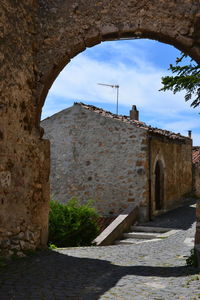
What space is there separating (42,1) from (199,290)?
509 centimetres

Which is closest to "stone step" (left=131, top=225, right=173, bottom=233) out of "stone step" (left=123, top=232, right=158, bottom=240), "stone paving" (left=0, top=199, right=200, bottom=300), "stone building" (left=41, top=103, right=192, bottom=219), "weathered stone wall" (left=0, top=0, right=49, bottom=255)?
"stone step" (left=123, top=232, right=158, bottom=240)

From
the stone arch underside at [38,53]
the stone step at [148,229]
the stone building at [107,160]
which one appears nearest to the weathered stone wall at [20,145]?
the stone arch underside at [38,53]

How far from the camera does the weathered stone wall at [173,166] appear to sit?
13921mm

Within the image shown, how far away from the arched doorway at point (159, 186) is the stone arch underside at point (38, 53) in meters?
8.89

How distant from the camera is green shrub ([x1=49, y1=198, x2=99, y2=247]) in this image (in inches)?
337

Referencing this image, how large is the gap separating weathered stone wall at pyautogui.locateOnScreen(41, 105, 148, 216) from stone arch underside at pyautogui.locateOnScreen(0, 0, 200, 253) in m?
6.92

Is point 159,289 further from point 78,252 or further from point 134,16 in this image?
point 134,16

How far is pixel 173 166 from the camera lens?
52.9ft

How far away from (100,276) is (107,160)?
29.2 ft

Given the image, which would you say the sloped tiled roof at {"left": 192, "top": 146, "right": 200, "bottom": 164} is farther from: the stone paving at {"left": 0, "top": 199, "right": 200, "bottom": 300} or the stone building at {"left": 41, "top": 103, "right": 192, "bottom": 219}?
the stone paving at {"left": 0, "top": 199, "right": 200, "bottom": 300}

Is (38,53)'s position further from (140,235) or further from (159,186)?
(159,186)

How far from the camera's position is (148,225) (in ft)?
39.4

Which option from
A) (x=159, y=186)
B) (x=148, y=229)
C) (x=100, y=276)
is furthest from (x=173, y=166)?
(x=100, y=276)

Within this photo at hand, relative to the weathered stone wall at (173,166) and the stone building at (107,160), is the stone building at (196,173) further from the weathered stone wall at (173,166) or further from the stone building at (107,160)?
the stone building at (107,160)
